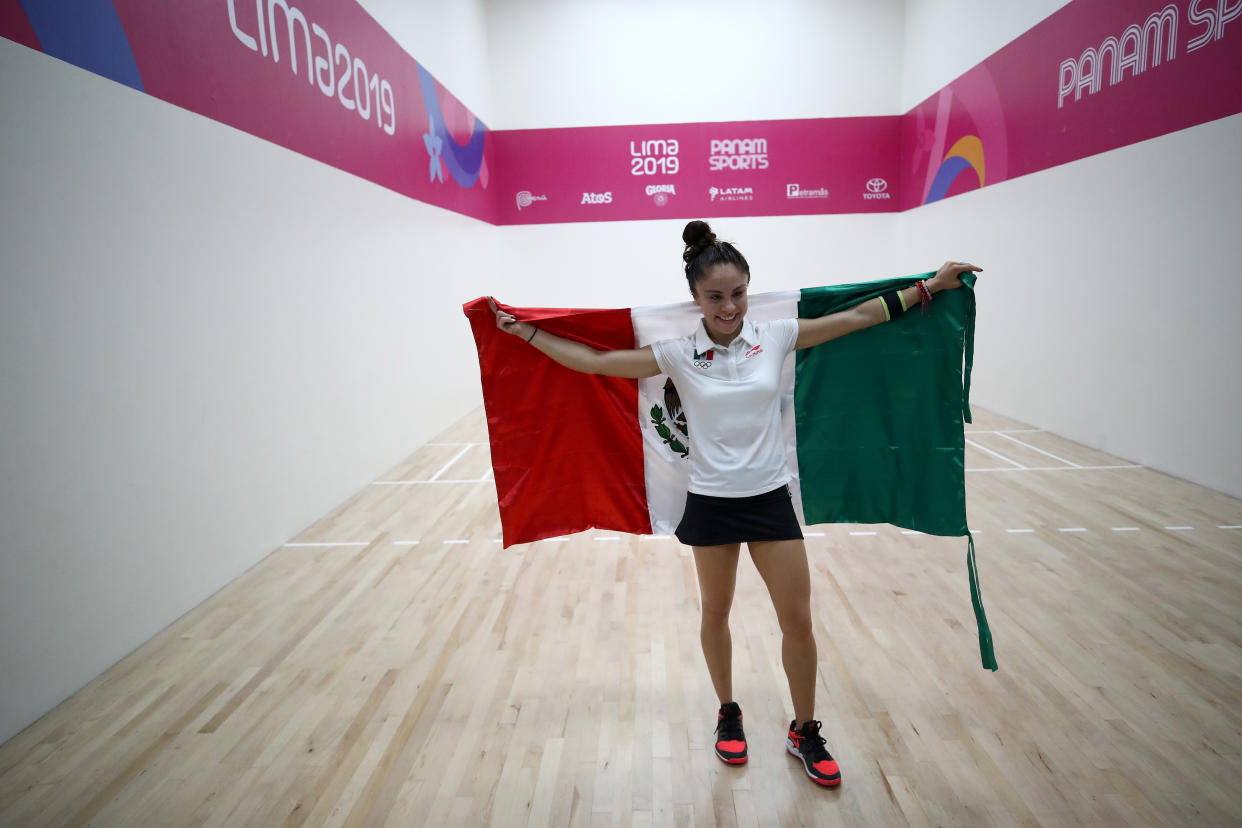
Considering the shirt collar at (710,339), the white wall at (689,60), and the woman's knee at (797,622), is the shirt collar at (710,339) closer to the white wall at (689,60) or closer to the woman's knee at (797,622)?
the woman's knee at (797,622)

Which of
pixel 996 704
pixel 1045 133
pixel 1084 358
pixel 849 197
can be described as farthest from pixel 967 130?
pixel 996 704

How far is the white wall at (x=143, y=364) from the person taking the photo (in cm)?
221

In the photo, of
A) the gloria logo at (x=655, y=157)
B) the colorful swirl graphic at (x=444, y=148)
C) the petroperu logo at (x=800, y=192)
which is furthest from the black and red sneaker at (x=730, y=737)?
the petroperu logo at (x=800, y=192)

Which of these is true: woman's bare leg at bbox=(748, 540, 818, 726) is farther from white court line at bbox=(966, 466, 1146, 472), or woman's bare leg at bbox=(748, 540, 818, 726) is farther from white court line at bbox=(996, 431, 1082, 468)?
white court line at bbox=(996, 431, 1082, 468)

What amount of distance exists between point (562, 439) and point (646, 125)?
7255 mm

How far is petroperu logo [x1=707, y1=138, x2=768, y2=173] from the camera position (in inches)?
339

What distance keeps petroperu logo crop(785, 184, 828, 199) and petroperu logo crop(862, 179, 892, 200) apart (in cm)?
50

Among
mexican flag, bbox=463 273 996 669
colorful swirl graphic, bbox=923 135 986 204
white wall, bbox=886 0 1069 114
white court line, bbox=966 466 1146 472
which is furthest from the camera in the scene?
colorful swirl graphic, bbox=923 135 986 204

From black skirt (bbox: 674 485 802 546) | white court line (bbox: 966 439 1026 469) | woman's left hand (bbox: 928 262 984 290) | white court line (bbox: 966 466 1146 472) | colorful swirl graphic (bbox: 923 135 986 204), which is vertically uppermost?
colorful swirl graphic (bbox: 923 135 986 204)

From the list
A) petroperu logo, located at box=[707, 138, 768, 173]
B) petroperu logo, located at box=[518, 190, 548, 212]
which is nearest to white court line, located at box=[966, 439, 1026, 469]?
petroperu logo, located at box=[707, 138, 768, 173]

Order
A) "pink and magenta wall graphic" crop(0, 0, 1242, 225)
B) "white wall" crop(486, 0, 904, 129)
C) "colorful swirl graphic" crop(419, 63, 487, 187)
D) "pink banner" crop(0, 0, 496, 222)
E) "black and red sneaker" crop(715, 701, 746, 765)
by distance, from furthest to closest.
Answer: "white wall" crop(486, 0, 904, 129) < "colorful swirl graphic" crop(419, 63, 487, 187) < "pink and magenta wall graphic" crop(0, 0, 1242, 225) < "pink banner" crop(0, 0, 496, 222) < "black and red sneaker" crop(715, 701, 746, 765)

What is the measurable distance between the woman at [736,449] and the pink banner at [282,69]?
219cm

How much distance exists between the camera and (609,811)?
178 centimetres

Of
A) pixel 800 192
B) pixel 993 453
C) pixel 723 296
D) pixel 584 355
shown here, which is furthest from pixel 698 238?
pixel 800 192
